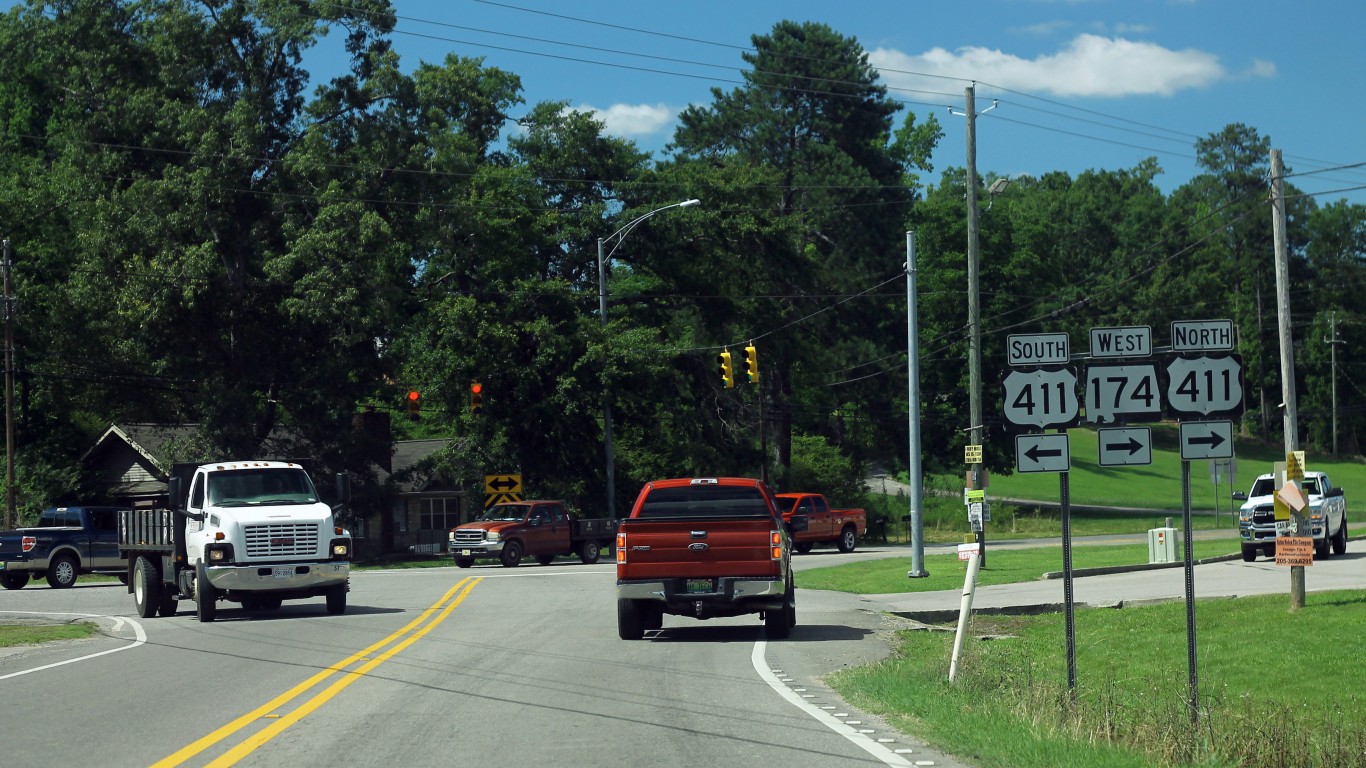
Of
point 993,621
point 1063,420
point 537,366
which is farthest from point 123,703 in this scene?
point 537,366

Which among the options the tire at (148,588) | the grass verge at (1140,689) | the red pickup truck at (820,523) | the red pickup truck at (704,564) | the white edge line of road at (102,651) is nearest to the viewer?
the grass verge at (1140,689)

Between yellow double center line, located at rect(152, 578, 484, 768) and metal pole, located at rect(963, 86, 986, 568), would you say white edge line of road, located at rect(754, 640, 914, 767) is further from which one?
metal pole, located at rect(963, 86, 986, 568)

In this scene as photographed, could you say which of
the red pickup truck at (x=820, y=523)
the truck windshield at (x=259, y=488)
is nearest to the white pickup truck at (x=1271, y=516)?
the red pickup truck at (x=820, y=523)

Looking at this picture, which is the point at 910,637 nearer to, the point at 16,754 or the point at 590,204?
the point at 16,754

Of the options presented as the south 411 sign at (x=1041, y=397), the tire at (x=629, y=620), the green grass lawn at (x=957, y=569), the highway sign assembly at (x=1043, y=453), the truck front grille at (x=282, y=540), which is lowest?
the green grass lawn at (x=957, y=569)

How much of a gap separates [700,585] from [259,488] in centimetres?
908

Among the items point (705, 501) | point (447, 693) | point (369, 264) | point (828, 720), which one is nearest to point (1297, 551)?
point (705, 501)

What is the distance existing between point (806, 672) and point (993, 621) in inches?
289

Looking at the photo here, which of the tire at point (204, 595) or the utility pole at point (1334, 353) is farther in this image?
the utility pole at point (1334, 353)

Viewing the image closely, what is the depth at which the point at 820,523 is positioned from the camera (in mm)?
47969

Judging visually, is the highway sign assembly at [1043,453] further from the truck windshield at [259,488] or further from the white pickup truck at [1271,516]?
the white pickup truck at [1271,516]

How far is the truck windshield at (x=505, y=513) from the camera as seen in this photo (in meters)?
42.2

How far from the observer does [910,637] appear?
18.6m

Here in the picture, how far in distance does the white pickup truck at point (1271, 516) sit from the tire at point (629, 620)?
18488 mm
